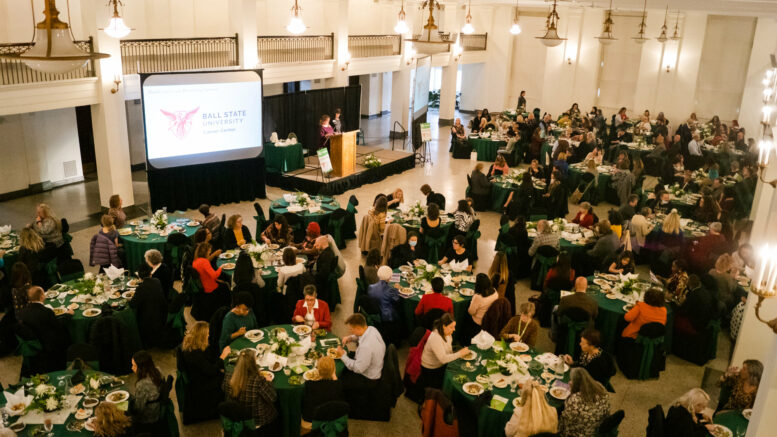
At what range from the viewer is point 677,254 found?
990 centimetres

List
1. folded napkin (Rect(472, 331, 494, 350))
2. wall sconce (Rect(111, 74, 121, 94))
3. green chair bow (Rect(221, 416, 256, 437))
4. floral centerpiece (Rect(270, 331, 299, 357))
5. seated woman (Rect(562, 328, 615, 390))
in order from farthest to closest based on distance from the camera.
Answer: wall sconce (Rect(111, 74, 121, 94))
folded napkin (Rect(472, 331, 494, 350))
floral centerpiece (Rect(270, 331, 299, 357))
seated woman (Rect(562, 328, 615, 390))
green chair bow (Rect(221, 416, 256, 437))

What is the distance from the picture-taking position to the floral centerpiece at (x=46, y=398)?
5227 millimetres

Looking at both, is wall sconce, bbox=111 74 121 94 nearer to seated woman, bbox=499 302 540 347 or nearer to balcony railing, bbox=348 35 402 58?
balcony railing, bbox=348 35 402 58

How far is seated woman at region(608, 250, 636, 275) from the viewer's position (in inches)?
335

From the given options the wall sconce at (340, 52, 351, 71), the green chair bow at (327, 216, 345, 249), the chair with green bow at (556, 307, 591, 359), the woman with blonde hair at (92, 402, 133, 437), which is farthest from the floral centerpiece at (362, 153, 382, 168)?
the woman with blonde hair at (92, 402, 133, 437)

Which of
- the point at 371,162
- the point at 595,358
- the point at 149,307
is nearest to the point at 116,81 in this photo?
the point at 371,162

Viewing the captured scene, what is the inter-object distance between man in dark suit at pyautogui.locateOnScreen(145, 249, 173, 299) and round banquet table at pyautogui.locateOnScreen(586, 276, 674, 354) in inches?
207

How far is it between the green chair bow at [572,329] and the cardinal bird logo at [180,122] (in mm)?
8664

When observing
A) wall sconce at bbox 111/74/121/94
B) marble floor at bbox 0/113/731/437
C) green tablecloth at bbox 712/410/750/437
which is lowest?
marble floor at bbox 0/113/731/437

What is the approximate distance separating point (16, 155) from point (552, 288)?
11.6 metres

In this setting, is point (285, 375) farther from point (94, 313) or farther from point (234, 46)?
point (234, 46)

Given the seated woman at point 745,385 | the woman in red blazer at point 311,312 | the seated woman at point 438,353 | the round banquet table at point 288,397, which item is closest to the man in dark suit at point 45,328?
the round banquet table at point 288,397

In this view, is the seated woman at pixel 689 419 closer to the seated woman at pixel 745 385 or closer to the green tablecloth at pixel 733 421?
the green tablecloth at pixel 733 421

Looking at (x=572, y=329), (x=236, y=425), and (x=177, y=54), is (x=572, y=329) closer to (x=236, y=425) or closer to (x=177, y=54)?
(x=236, y=425)
